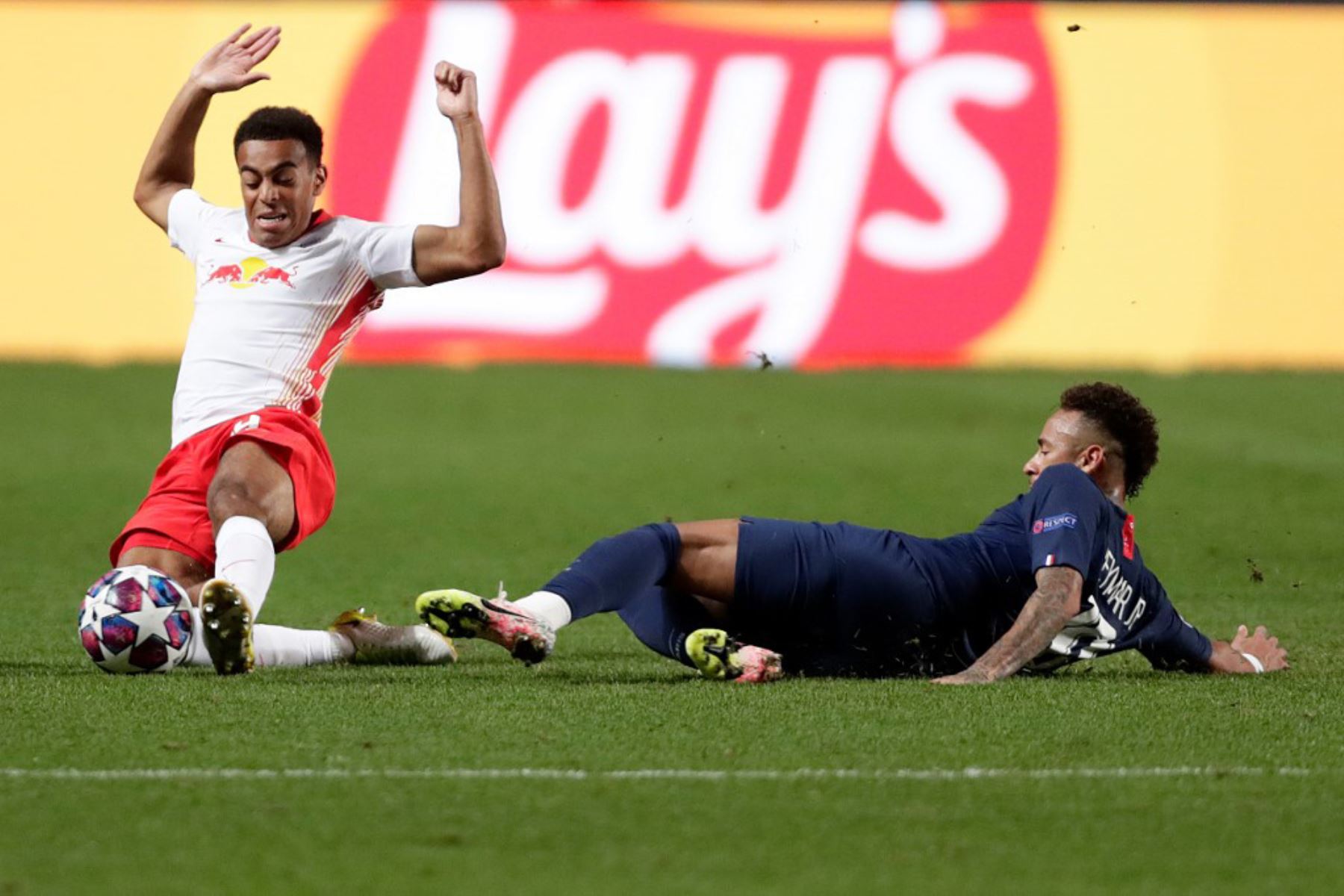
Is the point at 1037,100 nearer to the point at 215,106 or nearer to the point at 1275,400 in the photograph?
the point at 1275,400

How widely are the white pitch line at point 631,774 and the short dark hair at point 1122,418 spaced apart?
1.71 metres

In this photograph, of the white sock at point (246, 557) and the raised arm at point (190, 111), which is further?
the raised arm at point (190, 111)

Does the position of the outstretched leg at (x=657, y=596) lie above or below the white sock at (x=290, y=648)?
above

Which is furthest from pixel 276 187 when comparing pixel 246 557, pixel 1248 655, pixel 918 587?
pixel 1248 655

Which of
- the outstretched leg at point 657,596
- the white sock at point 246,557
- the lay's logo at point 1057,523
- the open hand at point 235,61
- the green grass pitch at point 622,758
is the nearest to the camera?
the green grass pitch at point 622,758

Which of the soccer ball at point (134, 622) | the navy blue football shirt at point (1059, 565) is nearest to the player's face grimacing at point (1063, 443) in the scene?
the navy blue football shirt at point (1059, 565)

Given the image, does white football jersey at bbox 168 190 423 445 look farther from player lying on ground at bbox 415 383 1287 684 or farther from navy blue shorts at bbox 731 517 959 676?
navy blue shorts at bbox 731 517 959 676

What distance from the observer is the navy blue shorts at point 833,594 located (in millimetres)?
6012

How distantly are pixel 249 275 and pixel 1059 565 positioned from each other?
2.60m

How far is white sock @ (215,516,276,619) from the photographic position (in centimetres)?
598

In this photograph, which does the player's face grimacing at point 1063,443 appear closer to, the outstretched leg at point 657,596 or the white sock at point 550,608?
the outstretched leg at point 657,596

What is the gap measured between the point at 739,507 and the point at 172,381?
6.78m

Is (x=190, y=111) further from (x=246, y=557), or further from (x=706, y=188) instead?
(x=706, y=188)

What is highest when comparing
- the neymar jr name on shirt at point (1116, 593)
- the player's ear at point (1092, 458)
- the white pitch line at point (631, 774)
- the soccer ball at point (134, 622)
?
the player's ear at point (1092, 458)
